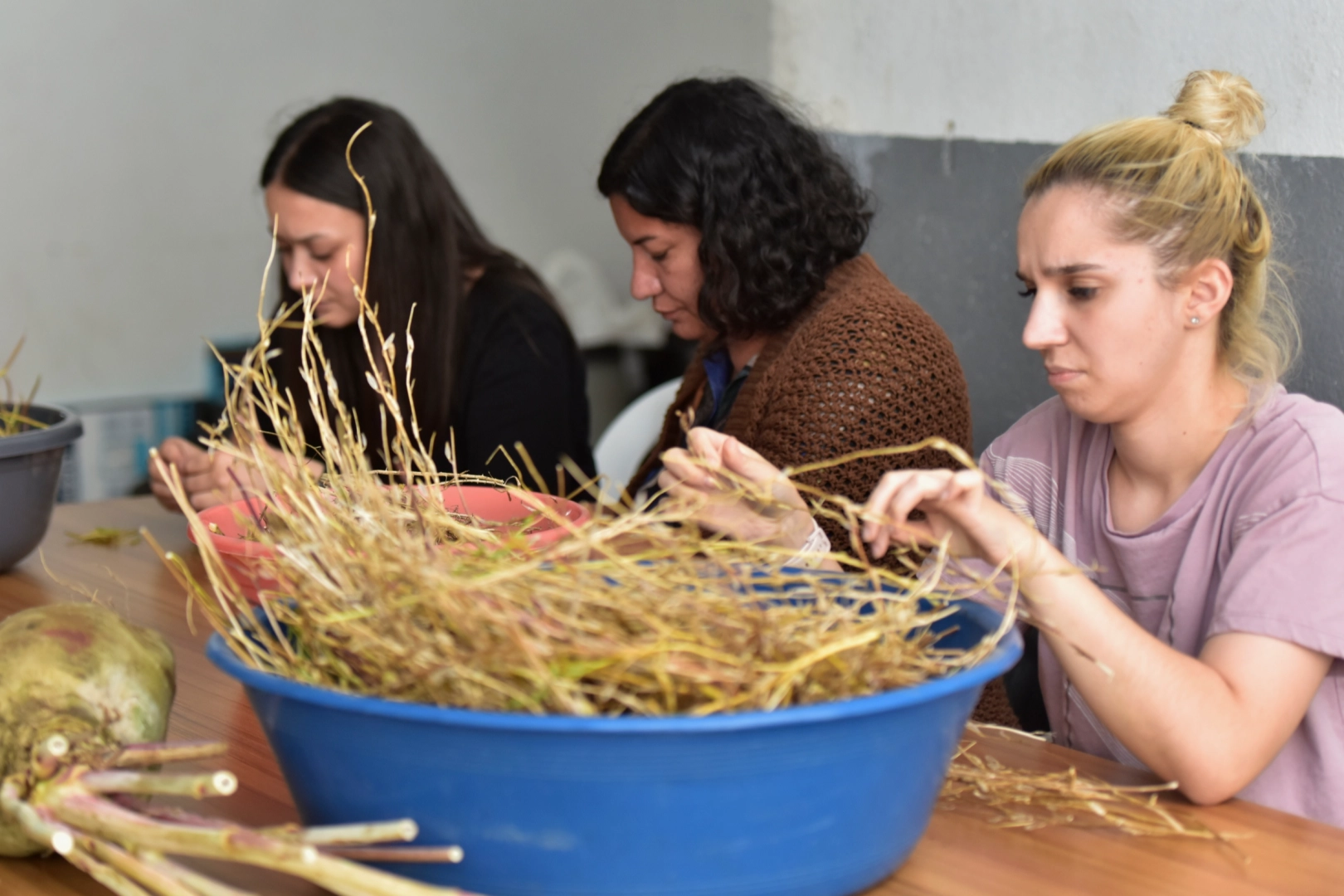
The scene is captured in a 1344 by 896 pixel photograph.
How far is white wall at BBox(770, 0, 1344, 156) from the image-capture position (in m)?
1.55

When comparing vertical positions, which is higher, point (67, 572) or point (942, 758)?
point (942, 758)

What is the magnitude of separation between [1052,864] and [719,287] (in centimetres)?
107

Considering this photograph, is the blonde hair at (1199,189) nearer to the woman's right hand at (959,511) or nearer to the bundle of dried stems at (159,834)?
the woman's right hand at (959,511)

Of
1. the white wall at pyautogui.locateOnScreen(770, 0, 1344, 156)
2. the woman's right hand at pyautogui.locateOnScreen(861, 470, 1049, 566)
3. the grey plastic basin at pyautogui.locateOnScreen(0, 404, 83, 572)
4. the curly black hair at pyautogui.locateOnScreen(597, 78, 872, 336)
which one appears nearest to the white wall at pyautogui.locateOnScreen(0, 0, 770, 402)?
the white wall at pyautogui.locateOnScreen(770, 0, 1344, 156)

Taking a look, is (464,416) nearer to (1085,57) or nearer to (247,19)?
(1085,57)

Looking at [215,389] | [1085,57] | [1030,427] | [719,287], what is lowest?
[215,389]

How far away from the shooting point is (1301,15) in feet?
5.07

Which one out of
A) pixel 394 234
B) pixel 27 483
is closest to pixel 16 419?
pixel 27 483

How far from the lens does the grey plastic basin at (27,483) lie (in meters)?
1.42

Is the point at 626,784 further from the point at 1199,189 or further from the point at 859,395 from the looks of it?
the point at 859,395

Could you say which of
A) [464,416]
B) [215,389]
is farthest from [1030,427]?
[215,389]

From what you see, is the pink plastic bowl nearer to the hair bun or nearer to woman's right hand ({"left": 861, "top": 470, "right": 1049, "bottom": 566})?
woman's right hand ({"left": 861, "top": 470, "right": 1049, "bottom": 566})

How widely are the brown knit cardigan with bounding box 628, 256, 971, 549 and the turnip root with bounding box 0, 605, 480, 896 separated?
841 millimetres

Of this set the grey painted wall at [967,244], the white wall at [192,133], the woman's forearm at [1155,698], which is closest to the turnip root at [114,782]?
the woman's forearm at [1155,698]
